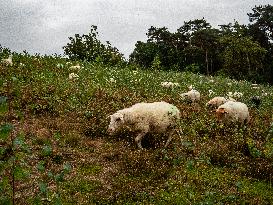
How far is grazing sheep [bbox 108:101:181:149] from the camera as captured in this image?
37.6ft

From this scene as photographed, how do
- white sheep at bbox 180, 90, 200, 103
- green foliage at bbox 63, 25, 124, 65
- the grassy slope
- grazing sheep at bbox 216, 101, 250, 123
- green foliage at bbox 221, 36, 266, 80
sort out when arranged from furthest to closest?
green foliage at bbox 221, 36, 266, 80, green foliage at bbox 63, 25, 124, 65, white sheep at bbox 180, 90, 200, 103, grazing sheep at bbox 216, 101, 250, 123, the grassy slope

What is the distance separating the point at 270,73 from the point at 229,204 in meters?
66.9

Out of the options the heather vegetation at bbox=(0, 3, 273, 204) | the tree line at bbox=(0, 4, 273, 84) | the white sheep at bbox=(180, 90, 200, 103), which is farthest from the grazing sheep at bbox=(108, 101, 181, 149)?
the tree line at bbox=(0, 4, 273, 84)

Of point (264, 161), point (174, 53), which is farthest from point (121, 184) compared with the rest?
point (174, 53)

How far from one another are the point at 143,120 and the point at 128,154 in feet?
4.25

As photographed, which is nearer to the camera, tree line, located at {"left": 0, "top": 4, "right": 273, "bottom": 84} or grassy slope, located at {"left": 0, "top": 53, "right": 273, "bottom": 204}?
grassy slope, located at {"left": 0, "top": 53, "right": 273, "bottom": 204}

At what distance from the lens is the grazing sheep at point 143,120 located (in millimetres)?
11469

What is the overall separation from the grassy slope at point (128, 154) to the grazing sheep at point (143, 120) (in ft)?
1.44

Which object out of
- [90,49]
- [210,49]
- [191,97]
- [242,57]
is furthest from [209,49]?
[191,97]

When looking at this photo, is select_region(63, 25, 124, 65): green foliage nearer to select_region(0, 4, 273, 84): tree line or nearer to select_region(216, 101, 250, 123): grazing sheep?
select_region(0, 4, 273, 84): tree line

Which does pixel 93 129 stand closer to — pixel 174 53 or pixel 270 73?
pixel 270 73

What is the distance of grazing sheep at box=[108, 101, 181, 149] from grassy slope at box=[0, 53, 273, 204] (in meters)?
0.44

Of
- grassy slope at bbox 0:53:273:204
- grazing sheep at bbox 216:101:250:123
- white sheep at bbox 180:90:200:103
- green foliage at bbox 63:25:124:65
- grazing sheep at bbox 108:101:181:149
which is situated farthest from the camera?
green foliage at bbox 63:25:124:65

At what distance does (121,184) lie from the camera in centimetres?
891
